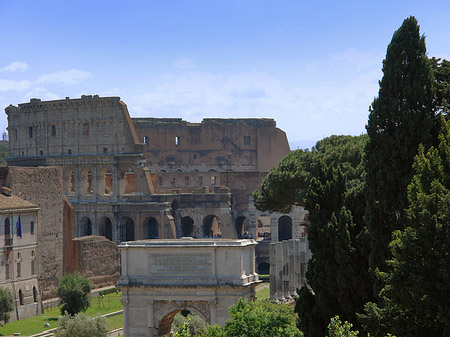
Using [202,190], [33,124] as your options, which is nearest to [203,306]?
[202,190]

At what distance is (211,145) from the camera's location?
89.2 m

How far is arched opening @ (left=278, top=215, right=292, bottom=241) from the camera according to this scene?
230 ft

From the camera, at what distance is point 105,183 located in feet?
237

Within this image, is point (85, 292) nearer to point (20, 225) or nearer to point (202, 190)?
point (20, 225)

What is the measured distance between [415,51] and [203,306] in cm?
1394

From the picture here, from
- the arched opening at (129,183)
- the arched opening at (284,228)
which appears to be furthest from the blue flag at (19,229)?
the arched opening at (129,183)

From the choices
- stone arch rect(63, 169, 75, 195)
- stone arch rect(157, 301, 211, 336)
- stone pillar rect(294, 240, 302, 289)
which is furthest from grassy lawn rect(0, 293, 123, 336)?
stone arch rect(63, 169, 75, 195)

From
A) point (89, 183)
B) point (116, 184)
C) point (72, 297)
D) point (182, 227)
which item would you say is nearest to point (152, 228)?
point (182, 227)

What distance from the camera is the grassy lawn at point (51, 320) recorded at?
36.5 m

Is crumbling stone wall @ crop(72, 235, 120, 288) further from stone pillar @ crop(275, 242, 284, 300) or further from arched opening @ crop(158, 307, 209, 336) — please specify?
arched opening @ crop(158, 307, 209, 336)

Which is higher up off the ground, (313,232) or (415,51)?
(415,51)

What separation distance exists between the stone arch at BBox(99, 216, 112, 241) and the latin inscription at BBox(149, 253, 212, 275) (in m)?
38.3

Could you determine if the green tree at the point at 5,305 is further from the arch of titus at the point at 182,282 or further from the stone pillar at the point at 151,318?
the stone pillar at the point at 151,318

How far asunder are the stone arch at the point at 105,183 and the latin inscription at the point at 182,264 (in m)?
38.8
